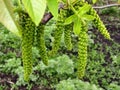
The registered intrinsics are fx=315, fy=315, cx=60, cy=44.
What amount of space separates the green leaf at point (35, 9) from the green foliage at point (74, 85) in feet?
12.3

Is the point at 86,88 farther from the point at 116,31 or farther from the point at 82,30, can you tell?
the point at 82,30

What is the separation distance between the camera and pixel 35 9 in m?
0.46

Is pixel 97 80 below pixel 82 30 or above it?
below

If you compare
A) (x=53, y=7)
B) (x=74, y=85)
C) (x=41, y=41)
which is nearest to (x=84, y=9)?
(x=41, y=41)

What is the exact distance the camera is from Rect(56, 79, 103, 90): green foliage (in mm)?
4180

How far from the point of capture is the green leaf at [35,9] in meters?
0.45

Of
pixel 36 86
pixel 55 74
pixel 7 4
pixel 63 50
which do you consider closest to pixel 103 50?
pixel 63 50

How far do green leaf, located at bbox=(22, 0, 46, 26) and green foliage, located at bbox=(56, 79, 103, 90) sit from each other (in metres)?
3.74

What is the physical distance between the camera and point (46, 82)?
4379 millimetres

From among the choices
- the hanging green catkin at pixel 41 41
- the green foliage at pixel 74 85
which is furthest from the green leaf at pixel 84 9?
the green foliage at pixel 74 85

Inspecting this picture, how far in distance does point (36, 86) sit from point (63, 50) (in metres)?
1.09

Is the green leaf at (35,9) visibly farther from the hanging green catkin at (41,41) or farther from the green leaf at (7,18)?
the hanging green catkin at (41,41)

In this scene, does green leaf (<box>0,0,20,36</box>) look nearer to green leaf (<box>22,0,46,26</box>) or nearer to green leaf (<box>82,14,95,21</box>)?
green leaf (<box>22,0,46,26</box>)

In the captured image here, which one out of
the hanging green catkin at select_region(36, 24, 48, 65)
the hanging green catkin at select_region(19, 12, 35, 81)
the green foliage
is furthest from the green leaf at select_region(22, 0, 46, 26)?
the green foliage
